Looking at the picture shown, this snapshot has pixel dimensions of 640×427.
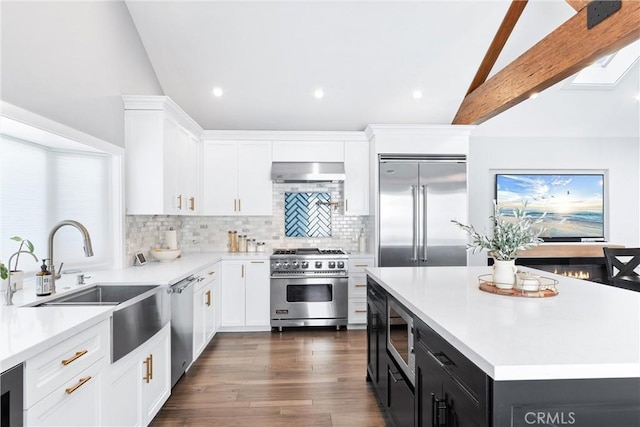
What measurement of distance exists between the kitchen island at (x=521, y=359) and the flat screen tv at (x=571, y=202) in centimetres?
351

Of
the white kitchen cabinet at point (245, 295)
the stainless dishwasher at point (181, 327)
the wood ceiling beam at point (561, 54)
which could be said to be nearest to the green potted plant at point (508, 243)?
the wood ceiling beam at point (561, 54)

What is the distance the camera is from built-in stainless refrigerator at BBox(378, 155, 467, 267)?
14.5ft

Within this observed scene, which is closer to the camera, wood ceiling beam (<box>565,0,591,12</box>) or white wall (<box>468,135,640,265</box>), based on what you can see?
wood ceiling beam (<box>565,0,591,12</box>)

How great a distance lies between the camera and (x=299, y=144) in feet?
15.6

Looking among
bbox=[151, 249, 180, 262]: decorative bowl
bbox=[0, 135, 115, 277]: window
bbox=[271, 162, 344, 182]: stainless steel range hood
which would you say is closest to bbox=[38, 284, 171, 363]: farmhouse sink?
bbox=[0, 135, 115, 277]: window

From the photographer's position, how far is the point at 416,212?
173 inches

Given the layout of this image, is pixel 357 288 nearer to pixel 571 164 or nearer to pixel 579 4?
pixel 579 4

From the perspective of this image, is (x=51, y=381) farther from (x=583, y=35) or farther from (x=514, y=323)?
(x=583, y=35)

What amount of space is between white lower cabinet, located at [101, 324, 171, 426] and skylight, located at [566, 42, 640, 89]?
5408mm

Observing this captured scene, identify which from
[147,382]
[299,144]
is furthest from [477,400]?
[299,144]

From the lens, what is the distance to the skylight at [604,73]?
181 inches

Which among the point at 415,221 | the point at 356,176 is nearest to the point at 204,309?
the point at 356,176

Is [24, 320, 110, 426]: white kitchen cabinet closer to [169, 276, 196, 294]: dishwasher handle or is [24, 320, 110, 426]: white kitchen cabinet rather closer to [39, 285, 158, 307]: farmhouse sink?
[39, 285, 158, 307]: farmhouse sink

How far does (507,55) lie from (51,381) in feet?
15.9
